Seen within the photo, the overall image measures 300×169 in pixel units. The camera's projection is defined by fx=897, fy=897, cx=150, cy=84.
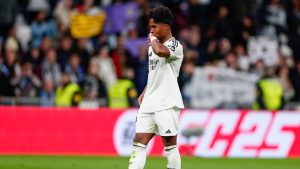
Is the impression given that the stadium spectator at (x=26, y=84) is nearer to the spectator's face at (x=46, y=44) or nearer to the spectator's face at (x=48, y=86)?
the spectator's face at (x=48, y=86)

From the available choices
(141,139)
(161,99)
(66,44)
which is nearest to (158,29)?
(161,99)

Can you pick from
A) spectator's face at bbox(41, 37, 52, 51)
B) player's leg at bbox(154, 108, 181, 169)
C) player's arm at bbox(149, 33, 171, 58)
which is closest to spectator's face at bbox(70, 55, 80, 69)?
spectator's face at bbox(41, 37, 52, 51)

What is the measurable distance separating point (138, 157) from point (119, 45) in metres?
11.2

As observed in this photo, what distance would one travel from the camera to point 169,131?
1095 centimetres

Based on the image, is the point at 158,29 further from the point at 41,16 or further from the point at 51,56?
the point at 41,16

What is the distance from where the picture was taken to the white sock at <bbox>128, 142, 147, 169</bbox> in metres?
10.8

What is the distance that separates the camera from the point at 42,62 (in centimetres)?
2108

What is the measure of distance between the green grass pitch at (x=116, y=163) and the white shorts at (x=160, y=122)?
13.6 feet

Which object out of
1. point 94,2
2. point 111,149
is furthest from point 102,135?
point 94,2

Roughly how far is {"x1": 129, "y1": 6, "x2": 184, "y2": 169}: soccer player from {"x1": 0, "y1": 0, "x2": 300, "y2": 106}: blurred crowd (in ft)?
30.6

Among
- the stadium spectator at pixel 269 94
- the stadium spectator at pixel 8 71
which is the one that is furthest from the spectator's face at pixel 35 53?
the stadium spectator at pixel 269 94

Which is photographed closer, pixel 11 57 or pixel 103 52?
pixel 11 57

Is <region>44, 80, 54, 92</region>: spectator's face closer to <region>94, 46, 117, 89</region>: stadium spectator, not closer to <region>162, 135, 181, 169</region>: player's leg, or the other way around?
<region>94, 46, 117, 89</region>: stadium spectator

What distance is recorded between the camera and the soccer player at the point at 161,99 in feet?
35.7
